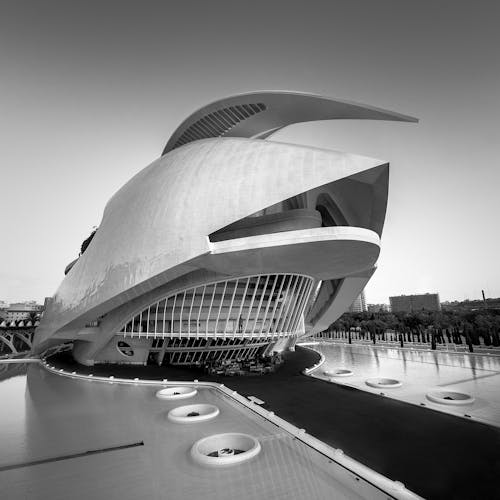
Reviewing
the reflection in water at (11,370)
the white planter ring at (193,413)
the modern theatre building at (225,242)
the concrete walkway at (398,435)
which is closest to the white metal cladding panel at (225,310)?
the modern theatre building at (225,242)

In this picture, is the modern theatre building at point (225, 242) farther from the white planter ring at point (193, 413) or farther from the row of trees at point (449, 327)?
the row of trees at point (449, 327)

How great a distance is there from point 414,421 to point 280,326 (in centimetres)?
1223

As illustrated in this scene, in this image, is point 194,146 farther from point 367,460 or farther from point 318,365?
point 367,460

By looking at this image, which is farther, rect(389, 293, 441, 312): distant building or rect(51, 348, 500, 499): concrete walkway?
rect(389, 293, 441, 312): distant building

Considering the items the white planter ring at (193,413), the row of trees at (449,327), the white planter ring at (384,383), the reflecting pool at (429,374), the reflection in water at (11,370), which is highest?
the row of trees at (449,327)

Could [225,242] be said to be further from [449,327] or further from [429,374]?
[449,327]

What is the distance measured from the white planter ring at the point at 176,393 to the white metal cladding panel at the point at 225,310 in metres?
4.92

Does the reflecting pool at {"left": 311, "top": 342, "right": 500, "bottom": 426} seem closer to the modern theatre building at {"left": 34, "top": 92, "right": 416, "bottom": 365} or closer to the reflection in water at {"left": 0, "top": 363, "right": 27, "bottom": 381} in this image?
the modern theatre building at {"left": 34, "top": 92, "right": 416, "bottom": 365}

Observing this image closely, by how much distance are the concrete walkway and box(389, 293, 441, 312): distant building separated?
13895 cm

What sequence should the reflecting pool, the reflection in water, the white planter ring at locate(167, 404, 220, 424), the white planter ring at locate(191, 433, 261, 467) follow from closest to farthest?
the white planter ring at locate(191, 433, 261, 467) < the white planter ring at locate(167, 404, 220, 424) < the reflecting pool < the reflection in water

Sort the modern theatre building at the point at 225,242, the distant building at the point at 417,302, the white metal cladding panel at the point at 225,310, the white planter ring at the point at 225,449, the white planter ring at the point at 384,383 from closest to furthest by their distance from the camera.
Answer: the white planter ring at the point at 225,449, the white planter ring at the point at 384,383, the modern theatre building at the point at 225,242, the white metal cladding panel at the point at 225,310, the distant building at the point at 417,302

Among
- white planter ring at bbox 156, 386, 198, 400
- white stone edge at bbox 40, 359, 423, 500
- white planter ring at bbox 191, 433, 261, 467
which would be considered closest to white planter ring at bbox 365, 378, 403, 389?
white stone edge at bbox 40, 359, 423, 500

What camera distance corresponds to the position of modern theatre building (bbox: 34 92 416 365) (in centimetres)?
1648

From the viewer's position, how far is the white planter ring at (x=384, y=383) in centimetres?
1589
